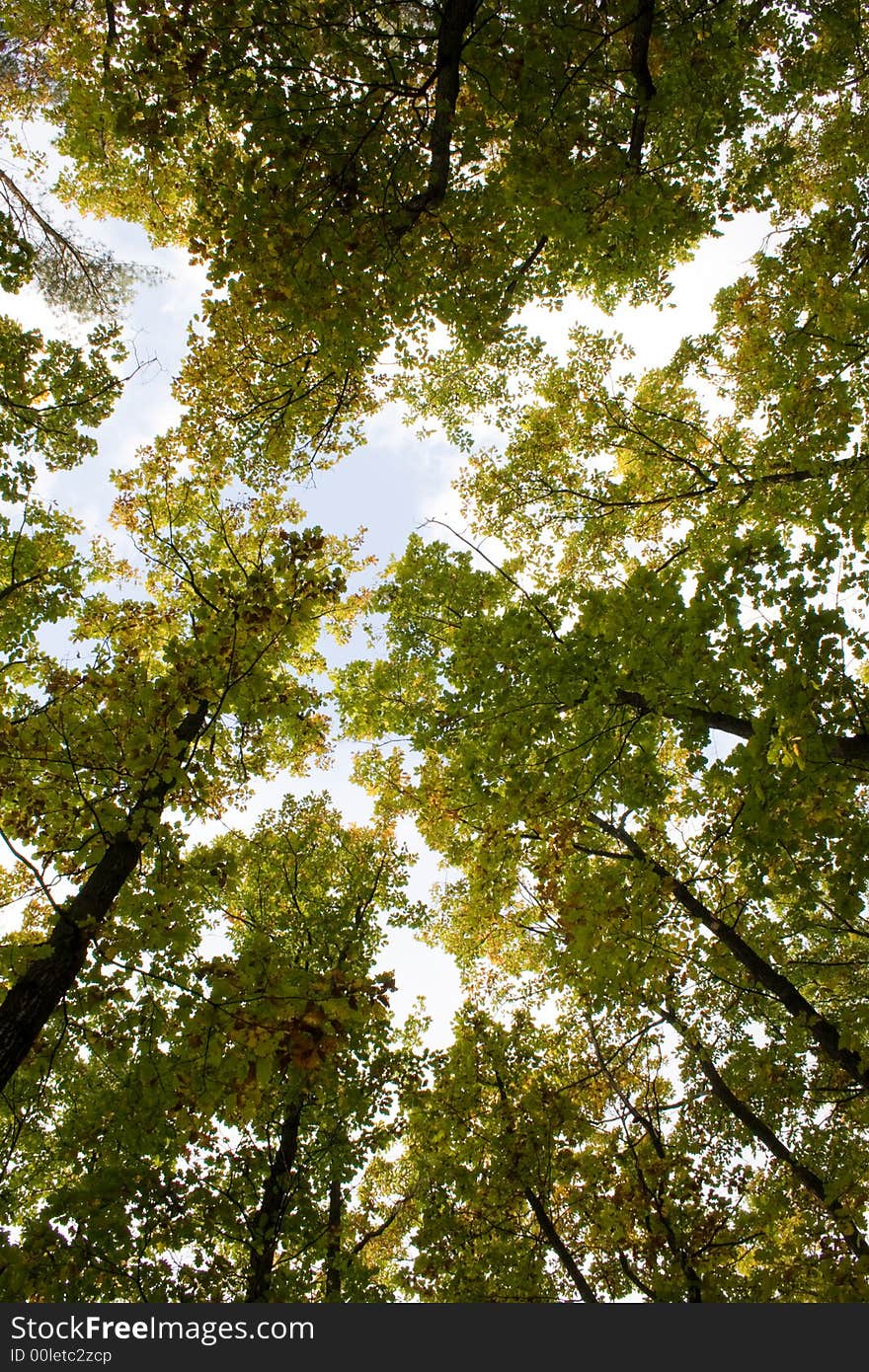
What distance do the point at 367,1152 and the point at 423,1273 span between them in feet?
3.59

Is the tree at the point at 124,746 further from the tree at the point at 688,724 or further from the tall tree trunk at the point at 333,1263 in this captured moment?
the tall tree trunk at the point at 333,1263

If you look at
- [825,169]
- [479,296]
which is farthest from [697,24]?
[825,169]

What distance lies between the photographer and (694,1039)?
6.91 m

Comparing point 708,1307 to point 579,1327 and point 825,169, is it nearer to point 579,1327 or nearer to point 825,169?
point 579,1327

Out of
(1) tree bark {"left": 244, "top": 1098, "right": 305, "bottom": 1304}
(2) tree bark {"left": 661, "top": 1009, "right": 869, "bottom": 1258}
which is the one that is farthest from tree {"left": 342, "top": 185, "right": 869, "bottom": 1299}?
(1) tree bark {"left": 244, "top": 1098, "right": 305, "bottom": 1304}

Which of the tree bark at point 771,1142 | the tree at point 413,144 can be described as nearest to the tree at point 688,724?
the tree bark at point 771,1142

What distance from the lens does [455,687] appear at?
6422mm

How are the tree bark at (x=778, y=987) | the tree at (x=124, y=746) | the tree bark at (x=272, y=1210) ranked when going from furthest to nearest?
the tree bark at (x=778, y=987) < the tree bark at (x=272, y=1210) < the tree at (x=124, y=746)

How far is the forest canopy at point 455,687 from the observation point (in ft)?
11.7

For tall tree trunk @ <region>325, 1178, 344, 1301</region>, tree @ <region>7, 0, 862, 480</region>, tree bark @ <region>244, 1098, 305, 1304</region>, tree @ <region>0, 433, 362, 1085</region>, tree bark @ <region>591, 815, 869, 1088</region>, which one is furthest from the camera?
tree bark @ <region>591, 815, 869, 1088</region>

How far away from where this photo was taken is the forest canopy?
3566mm

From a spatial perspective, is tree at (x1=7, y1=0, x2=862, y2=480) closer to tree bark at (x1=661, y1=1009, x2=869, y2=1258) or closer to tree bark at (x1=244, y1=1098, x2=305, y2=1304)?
tree bark at (x1=244, y1=1098, x2=305, y2=1304)

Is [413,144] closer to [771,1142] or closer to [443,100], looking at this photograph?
[443,100]

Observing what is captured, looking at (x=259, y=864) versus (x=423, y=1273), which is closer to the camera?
(x=423, y=1273)
